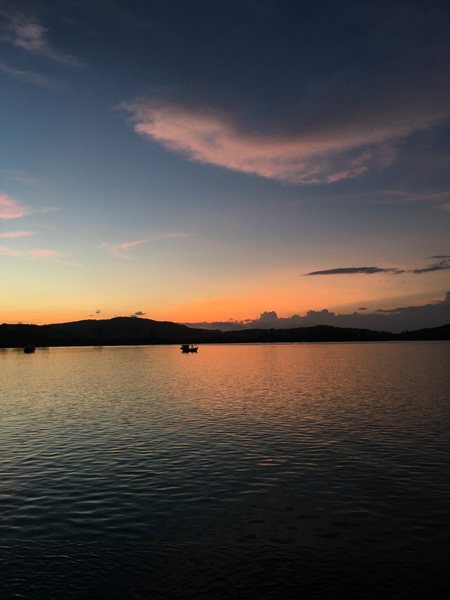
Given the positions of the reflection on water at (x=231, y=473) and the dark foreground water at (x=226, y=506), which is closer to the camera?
the dark foreground water at (x=226, y=506)

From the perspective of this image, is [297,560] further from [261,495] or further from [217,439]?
[217,439]

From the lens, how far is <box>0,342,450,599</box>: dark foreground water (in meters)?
14.6

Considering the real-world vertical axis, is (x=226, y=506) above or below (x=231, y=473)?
above

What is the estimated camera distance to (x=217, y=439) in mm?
36281

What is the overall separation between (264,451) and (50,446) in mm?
15921

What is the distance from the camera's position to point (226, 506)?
21203mm

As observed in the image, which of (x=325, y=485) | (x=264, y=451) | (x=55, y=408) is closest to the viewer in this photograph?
(x=325, y=485)

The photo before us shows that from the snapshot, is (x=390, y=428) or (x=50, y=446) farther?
(x=390, y=428)

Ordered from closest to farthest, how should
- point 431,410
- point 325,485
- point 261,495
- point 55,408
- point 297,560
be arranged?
1. point 297,560
2. point 261,495
3. point 325,485
4. point 431,410
5. point 55,408

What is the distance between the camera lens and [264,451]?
32.0 metres

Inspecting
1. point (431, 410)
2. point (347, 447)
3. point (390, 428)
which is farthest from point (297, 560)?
point (431, 410)

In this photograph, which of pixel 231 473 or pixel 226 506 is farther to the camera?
pixel 231 473

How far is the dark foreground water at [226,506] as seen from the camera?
14555mm

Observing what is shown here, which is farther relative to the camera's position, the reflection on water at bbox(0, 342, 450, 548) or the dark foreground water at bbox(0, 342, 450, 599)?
the reflection on water at bbox(0, 342, 450, 548)
